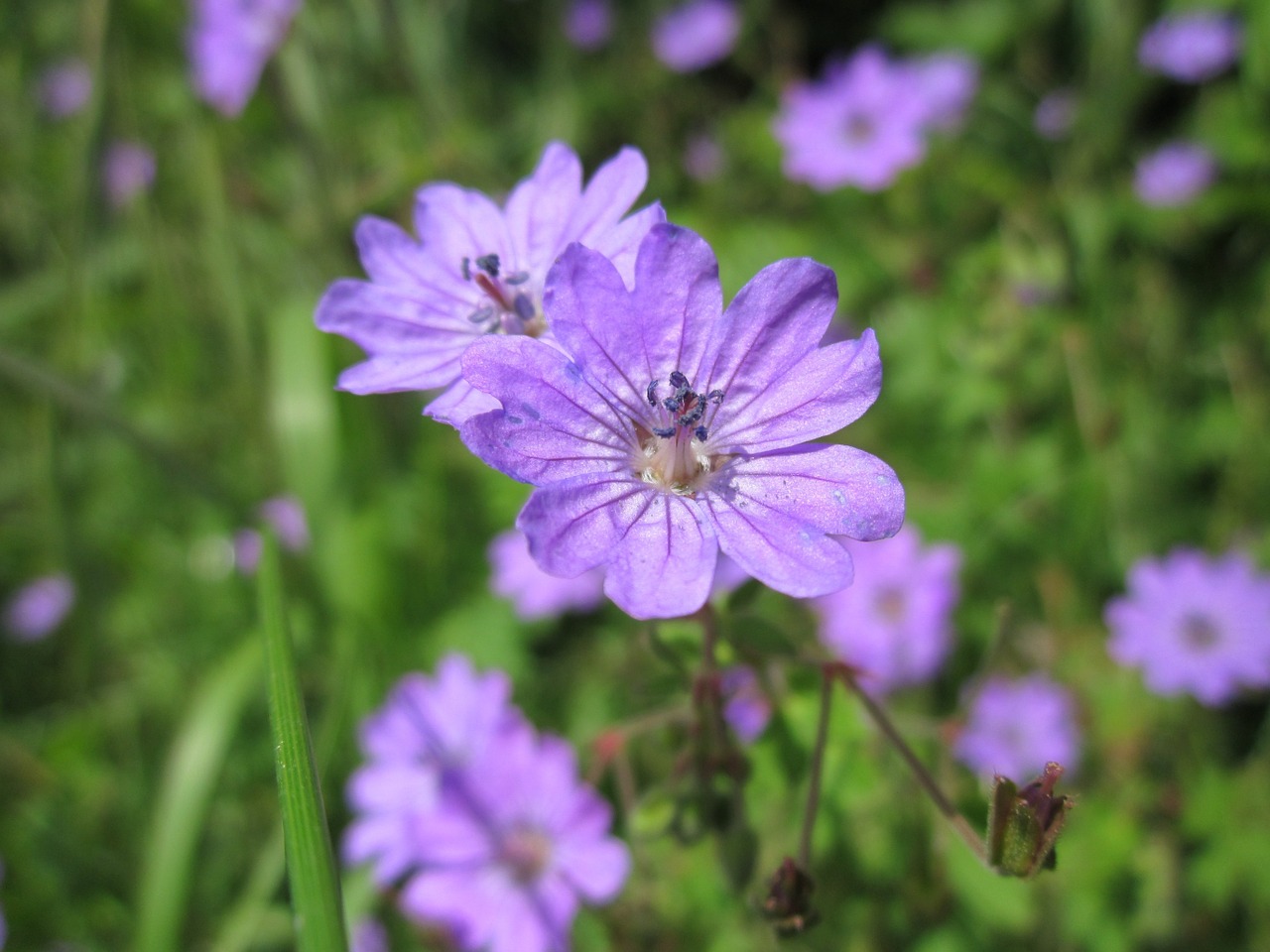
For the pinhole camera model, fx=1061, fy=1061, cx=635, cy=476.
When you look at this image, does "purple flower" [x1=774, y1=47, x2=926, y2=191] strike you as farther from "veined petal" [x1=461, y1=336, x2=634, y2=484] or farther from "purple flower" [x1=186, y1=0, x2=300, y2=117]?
"veined petal" [x1=461, y1=336, x2=634, y2=484]

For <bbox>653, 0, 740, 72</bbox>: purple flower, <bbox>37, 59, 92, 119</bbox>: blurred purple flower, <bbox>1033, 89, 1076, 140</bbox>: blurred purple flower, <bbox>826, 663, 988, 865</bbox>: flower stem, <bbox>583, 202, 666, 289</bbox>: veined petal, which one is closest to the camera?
<bbox>583, 202, 666, 289</bbox>: veined petal

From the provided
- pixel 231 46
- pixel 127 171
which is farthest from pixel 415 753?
pixel 127 171

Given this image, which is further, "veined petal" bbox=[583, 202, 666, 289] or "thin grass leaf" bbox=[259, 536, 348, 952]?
"veined petal" bbox=[583, 202, 666, 289]

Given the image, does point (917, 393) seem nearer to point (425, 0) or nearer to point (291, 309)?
point (291, 309)

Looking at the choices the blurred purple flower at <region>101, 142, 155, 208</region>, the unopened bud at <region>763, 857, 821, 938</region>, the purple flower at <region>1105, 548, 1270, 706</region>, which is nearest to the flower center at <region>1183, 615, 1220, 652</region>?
the purple flower at <region>1105, 548, 1270, 706</region>

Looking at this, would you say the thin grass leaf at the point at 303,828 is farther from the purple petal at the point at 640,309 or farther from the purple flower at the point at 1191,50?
the purple flower at the point at 1191,50
